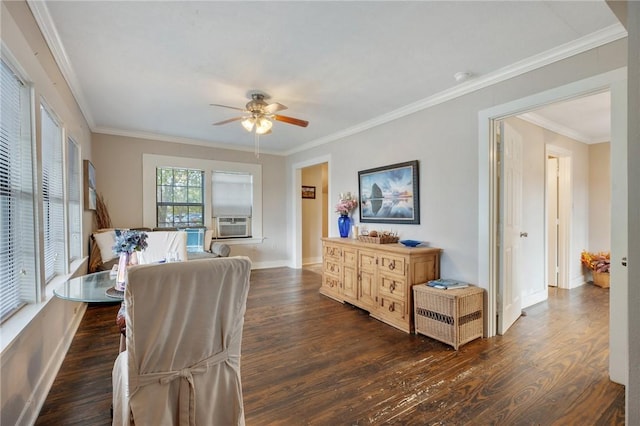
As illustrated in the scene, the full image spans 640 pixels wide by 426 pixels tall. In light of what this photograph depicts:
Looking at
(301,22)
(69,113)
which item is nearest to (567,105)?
(301,22)

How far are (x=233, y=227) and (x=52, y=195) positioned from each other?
3.37 m

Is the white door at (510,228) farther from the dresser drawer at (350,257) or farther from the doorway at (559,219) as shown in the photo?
the doorway at (559,219)

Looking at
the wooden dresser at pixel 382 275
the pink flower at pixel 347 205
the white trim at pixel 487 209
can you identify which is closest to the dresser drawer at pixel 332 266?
the wooden dresser at pixel 382 275

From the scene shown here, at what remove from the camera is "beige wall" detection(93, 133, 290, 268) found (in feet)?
15.5

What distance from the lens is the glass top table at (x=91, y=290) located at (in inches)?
65.4

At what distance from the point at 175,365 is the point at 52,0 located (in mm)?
2236

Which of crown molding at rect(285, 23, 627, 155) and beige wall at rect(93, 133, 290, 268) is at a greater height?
crown molding at rect(285, 23, 627, 155)

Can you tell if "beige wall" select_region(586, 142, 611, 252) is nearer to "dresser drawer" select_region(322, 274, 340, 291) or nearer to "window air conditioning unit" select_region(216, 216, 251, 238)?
"dresser drawer" select_region(322, 274, 340, 291)

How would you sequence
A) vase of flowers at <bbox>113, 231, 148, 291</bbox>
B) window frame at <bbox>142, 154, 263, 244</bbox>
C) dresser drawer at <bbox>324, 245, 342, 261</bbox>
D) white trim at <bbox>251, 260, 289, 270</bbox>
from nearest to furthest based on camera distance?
vase of flowers at <bbox>113, 231, 148, 291</bbox> < dresser drawer at <bbox>324, 245, 342, 261</bbox> < window frame at <bbox>142, 154, 263, 244</bbox> < white trim at <bbox>251, 260, 289, 270</bbox>

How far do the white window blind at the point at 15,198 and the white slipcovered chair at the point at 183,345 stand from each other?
888mm

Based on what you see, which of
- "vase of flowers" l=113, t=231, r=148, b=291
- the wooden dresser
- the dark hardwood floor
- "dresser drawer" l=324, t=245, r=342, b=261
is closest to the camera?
the dark hardwood floor

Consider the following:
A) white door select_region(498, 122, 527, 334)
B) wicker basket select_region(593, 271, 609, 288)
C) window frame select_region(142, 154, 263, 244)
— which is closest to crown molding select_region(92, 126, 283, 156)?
window frame select_region(142, 154, 263, 244)

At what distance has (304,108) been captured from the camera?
3658 millimetres

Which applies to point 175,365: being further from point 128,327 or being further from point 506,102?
point 506,102
